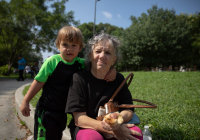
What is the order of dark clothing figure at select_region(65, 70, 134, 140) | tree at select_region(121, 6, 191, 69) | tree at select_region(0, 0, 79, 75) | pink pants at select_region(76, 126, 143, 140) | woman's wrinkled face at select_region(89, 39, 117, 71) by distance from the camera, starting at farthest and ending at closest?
tree at select_region(121, 6, 191, 69) → tree at select_region(0, 0, 79, 75) → woman's wrinkled face at select_region(89, 39, 117, 71) → dark clothing figure at select_region(65, 70, 134, 140) → pink pants at select_region(76, 126, 143, 140)

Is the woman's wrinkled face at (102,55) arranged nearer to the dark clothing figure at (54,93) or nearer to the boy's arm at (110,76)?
the boy's arm at (110,76)

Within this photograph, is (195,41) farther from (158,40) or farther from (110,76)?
(110,76)

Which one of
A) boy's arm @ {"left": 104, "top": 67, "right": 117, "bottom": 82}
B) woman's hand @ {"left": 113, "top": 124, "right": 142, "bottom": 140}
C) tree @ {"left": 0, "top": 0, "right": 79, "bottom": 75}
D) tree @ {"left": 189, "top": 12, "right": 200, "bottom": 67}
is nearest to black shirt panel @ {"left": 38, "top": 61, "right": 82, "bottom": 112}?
boy's arm @ {"left": 104, "top": 67, "right": 117, "bottom": 82}

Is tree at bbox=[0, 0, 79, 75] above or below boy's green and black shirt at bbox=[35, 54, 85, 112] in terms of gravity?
above

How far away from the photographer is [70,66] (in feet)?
5.86

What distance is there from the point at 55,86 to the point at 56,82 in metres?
0.05

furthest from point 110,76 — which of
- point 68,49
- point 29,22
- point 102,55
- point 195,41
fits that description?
point 195,41

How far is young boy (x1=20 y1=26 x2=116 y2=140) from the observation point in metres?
1.69

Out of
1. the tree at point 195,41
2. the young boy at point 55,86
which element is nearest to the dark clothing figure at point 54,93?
the young boy at point 55,86

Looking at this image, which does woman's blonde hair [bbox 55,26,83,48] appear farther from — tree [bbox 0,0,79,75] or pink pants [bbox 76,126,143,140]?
tree [bbox 0,0,79,75]

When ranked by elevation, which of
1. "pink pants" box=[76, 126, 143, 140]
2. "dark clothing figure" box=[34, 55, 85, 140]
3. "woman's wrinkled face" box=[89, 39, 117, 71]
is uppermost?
"woman's wrinkled face" box=[89, 39, 117, 71]

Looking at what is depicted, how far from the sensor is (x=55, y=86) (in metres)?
1.71

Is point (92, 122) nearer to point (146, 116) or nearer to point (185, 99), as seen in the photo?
point (146, 116)

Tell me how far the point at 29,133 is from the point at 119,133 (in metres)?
2.33
